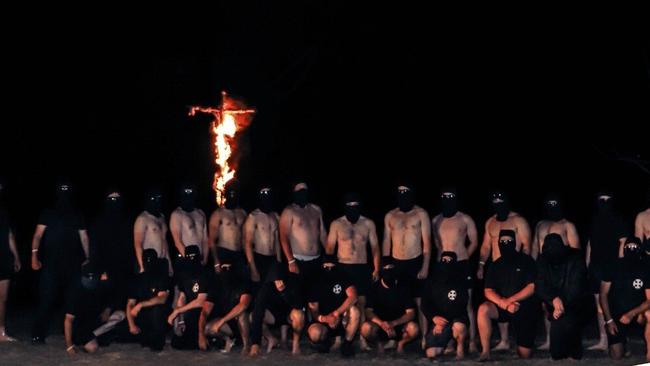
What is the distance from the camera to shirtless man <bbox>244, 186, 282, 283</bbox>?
19656 mm

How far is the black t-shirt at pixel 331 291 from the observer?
1839 centimetres

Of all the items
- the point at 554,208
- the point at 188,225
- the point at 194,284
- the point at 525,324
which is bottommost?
the point at 525,324

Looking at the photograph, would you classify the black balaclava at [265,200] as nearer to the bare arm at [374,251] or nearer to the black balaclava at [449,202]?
the bare arm at [374,251]

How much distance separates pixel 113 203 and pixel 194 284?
1.92 meters

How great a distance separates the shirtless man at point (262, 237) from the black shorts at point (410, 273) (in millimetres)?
1753

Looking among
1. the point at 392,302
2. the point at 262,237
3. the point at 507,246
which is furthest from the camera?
Answer: the point at 262,237

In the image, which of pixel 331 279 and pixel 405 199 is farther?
pixel 405 199

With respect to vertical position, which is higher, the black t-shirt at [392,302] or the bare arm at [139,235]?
the bare arm at [139,235]

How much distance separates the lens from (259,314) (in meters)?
18.3

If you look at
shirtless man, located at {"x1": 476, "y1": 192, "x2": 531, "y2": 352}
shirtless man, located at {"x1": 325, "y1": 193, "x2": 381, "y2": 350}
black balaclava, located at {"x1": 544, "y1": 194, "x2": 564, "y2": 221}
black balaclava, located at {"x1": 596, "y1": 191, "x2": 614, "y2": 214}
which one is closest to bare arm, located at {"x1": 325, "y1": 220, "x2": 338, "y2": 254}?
shirtless man, located at {"x1": 325, "y1": 193, "x2": 381, "y2": 350}

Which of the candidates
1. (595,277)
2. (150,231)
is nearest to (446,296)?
(595,277)

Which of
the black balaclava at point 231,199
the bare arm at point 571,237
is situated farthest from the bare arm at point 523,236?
the black balaclava at point 231,199

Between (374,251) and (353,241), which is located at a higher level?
(353,241)

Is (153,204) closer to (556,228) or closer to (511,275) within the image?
(511,275)
